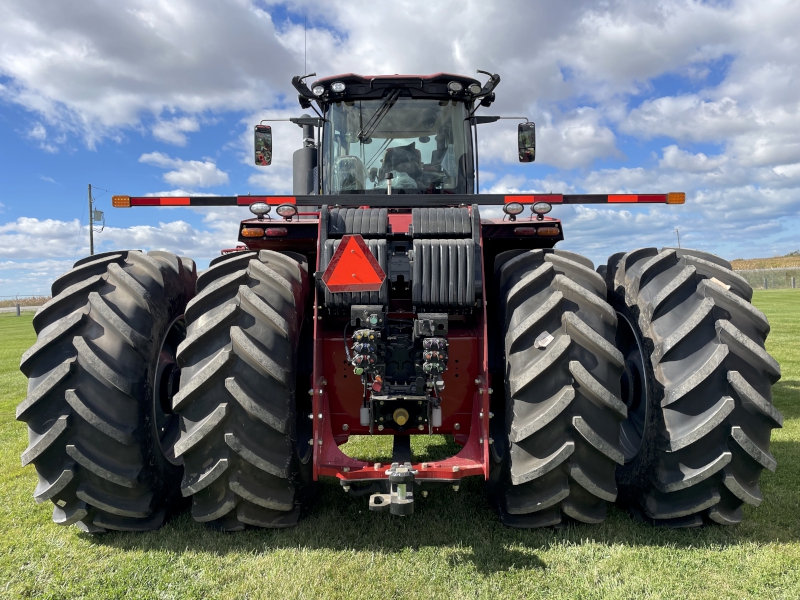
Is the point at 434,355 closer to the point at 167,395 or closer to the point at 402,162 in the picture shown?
the point at 167,395

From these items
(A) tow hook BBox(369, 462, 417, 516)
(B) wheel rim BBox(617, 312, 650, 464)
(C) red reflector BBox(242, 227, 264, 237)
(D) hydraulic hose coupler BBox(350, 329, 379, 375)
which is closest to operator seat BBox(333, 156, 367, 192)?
(C) red reflector BBox(242, 227, 264, 237)

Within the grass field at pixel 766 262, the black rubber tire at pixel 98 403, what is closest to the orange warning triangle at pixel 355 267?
the black rubber tire at pixel 98 403

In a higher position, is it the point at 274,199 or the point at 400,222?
the point at 274,199

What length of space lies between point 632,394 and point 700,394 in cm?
88

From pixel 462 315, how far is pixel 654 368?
1.22 meters

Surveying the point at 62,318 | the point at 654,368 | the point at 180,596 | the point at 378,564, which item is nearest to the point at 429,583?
the point at 378,564

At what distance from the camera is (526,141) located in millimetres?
6332

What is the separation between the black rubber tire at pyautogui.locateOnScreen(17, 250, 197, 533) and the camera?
10.8 feet

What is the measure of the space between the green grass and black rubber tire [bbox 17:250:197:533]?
12.0 inches

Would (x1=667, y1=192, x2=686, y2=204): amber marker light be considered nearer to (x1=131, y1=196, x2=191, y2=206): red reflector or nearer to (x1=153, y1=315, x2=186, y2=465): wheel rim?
(x1=131, y1=196, x2=191, y2=206): red reflector

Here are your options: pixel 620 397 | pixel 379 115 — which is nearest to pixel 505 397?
pixel 620 397

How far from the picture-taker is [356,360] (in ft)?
10.8

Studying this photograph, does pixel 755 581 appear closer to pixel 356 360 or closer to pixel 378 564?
pixel 378 564

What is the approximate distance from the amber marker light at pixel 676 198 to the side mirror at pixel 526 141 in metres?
2.04
